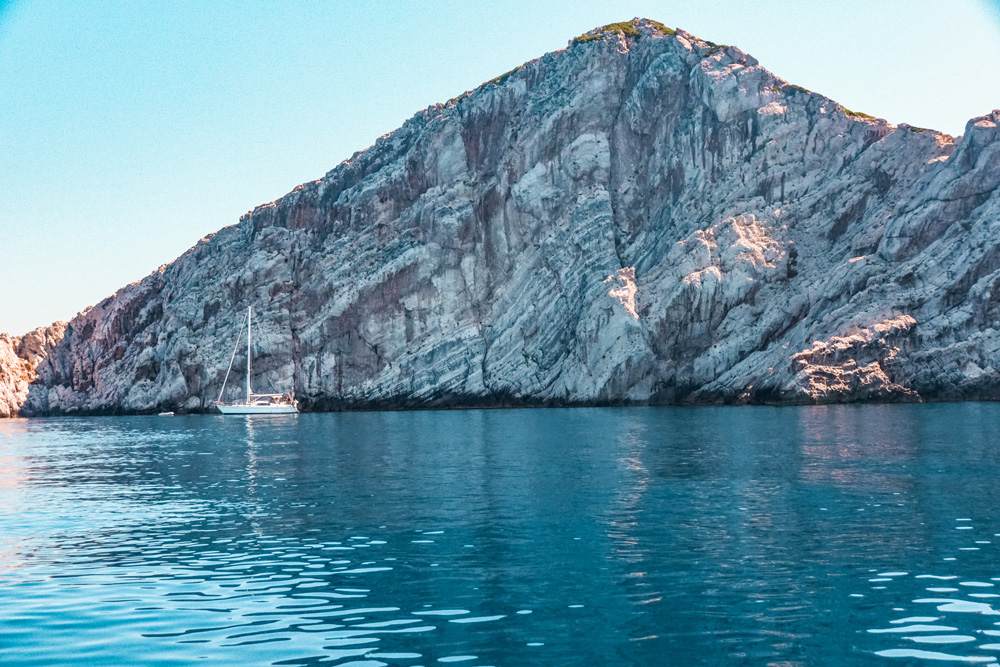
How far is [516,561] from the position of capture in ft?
73.3

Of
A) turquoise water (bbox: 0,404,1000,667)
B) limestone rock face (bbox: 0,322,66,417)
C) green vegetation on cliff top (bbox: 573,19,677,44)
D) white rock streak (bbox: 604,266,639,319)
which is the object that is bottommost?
turquoise water (bbox: 0,404,1000,667)

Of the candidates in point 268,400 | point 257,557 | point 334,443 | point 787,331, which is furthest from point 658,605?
point 268,400

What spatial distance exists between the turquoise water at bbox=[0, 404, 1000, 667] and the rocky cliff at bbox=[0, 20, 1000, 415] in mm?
67278

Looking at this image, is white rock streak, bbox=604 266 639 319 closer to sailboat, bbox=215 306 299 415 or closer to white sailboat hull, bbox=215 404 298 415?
white sailboat hull, bbox=215 404 298 415

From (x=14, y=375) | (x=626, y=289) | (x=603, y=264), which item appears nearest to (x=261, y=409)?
(x=603, y=264)

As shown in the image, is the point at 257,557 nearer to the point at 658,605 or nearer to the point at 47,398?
the point at 658,605

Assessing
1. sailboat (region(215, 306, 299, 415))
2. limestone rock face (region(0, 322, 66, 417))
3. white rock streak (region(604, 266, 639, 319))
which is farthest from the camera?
limestone rock face (region(0, 322, 66, 417))

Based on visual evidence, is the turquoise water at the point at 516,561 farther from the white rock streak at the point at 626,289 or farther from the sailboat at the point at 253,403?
the sailboat at the point at 253,403

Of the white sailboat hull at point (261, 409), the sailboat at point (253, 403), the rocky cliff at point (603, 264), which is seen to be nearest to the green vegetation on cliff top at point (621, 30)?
the rocky cliff at point (603, 264)

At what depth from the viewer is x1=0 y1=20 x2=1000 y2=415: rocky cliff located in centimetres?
10988

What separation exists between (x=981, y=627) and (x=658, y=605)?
6099 millimetres

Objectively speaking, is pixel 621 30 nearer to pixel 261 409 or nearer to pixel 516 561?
pixel 261 409

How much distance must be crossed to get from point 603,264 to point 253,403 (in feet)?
219

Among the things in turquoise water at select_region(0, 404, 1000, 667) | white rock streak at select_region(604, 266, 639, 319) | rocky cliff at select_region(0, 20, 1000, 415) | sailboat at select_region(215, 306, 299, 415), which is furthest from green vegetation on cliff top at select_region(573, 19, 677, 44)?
Answer: turquoise water at select_region(0, 404, 1000, 667)
